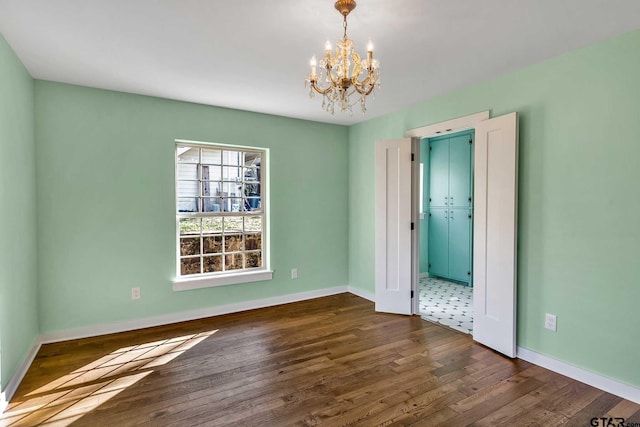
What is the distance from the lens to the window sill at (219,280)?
3711 mm

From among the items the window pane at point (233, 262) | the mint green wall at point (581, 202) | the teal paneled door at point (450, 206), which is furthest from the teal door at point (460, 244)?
the window pane at point (233, 262)

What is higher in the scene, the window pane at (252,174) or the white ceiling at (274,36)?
the white ceiling at (274,36)

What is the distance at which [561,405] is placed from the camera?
217 centimetres

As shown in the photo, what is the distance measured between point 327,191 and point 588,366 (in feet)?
10.6

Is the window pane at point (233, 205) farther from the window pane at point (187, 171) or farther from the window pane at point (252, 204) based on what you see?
the window pane at point (187, 171)

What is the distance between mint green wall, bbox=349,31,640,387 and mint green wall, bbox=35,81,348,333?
2680 mm

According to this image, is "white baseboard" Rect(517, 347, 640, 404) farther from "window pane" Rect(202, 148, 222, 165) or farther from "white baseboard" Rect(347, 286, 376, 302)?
"window pane" Rect(202, 148, 222, 165)

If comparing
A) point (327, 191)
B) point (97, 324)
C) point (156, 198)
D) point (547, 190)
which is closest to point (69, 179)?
point (156, 198)

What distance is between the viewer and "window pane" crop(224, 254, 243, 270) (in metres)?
4.08

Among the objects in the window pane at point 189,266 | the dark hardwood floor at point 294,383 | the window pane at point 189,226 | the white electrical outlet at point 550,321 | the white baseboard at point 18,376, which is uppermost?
the window pane at point 189,226

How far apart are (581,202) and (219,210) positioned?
11.4ft

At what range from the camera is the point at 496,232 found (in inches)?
115

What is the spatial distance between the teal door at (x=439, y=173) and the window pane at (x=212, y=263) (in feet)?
12.0

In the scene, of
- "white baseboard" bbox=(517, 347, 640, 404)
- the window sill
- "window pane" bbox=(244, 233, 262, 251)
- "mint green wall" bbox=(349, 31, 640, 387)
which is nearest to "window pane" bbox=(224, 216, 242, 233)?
"window pane" bbox=(244, 233, 262, 251)
